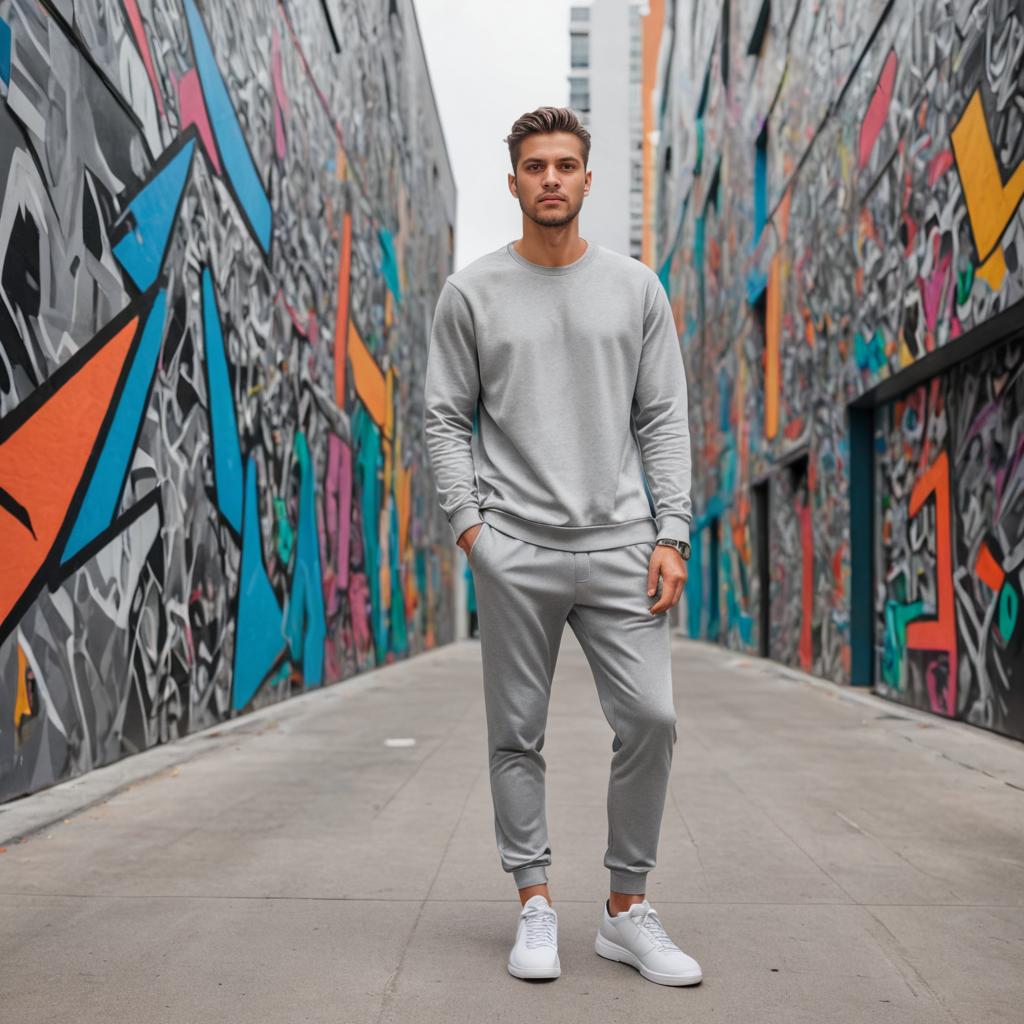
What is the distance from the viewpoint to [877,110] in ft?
31.1

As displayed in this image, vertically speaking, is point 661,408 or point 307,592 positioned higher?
point 661,408

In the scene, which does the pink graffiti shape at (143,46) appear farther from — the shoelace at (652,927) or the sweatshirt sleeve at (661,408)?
the shoelace at (652,927)

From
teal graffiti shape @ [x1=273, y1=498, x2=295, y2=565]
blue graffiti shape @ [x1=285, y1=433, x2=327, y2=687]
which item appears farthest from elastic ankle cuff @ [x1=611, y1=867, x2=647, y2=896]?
blue graffiti shape @ [x1=285, y1=433, x2=327, y2=687]

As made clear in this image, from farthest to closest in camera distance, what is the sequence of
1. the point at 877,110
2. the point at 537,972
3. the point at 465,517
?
the point at 877,110 < the point at 465,517 < the point at 537,972

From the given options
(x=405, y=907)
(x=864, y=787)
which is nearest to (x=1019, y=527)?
(x=864, y=787)

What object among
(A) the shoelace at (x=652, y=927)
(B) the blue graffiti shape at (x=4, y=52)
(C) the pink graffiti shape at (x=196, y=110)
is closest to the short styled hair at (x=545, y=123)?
(A) the shoelace at (x=652, y=927)

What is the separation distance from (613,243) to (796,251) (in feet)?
166

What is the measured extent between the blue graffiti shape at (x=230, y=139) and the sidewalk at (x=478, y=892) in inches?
157

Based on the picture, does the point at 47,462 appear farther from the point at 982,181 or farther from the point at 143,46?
the point at 982,181

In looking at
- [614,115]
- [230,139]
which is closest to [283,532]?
[230,139]

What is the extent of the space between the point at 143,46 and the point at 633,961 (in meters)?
5.45

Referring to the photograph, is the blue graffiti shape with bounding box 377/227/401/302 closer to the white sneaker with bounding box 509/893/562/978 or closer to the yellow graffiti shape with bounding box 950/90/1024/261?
the yellow graffiti shape with bounding box 950/90/1024/261

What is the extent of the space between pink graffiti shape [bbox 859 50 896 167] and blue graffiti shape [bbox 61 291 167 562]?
6116 millimetres

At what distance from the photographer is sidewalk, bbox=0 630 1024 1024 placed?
7.85 feet
